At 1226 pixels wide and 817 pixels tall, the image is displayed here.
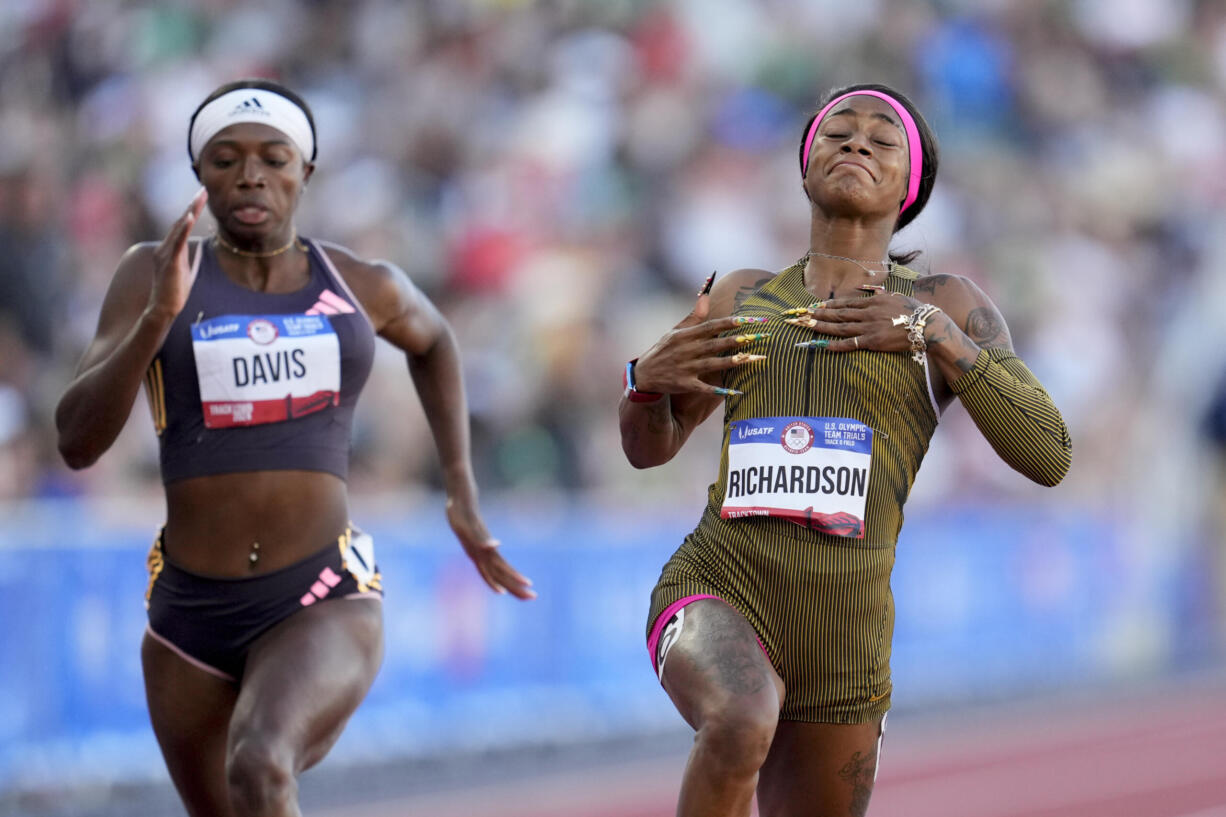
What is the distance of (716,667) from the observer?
4074 mm

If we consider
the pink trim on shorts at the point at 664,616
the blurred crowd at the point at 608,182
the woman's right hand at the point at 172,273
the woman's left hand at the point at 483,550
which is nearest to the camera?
the pink trim on shorts at the point at 664,616

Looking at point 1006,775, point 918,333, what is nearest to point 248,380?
point 918,333

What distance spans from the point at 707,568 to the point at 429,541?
5.15m

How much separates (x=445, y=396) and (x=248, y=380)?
34.3 inches

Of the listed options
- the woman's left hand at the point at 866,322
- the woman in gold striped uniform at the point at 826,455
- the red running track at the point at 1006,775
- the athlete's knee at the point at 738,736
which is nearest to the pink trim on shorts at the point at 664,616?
the woman in gold striped uniform at the point at 826,455

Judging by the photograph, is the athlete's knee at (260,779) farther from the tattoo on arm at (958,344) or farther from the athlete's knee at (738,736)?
the tattoo on arm at (958,344)

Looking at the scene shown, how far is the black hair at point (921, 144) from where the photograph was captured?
14.9 feet

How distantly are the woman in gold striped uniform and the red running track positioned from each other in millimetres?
4651

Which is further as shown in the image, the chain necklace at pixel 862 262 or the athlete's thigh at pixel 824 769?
the chain necklace at pixel 862 262

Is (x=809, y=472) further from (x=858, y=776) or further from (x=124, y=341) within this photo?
(x=124, y=341)

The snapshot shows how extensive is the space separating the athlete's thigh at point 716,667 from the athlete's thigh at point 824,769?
15 centimetres

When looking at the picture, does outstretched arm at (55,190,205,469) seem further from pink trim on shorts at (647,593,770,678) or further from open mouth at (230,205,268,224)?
pink trim on shorts at (647,593,770,678)

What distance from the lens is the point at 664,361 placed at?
14.1 ft

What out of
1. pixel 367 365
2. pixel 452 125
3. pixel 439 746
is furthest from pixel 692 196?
pixel 367 365
